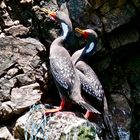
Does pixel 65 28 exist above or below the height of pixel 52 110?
above

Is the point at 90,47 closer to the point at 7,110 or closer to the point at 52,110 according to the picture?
the point at 52,110

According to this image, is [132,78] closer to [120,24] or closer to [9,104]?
[120,24]

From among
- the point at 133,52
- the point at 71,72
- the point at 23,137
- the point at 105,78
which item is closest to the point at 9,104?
the point at 23,137

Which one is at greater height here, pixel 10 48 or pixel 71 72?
pixel 10 48

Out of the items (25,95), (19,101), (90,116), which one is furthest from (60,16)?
(90,116)

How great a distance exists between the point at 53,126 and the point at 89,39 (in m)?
1.70

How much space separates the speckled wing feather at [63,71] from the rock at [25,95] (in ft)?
1.31

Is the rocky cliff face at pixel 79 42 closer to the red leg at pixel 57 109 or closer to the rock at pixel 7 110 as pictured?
the rock at pixel 7 110

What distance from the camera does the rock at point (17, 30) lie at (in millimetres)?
9438

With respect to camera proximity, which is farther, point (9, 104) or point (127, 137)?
point (127, 137)

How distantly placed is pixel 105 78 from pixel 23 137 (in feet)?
6.77

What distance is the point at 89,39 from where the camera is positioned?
30.3 ft

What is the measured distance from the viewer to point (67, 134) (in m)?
8.19

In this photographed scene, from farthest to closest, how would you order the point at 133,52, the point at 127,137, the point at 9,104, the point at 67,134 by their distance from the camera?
the point at 133,52
the point at 127,137
the point at 9,104
the point at 67,134
